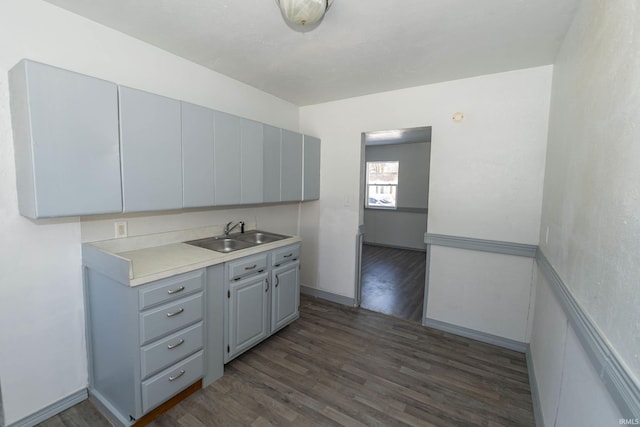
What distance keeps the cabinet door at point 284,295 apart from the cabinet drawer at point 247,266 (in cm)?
18

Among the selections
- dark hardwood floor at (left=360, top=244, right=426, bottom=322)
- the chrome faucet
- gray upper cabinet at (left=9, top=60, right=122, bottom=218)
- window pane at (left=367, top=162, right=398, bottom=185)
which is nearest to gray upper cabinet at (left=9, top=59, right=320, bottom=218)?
gray upper cabinet at (left=9, top=60, right=122, bottom=218)

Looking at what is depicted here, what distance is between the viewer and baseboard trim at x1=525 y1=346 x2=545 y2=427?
5.45ft

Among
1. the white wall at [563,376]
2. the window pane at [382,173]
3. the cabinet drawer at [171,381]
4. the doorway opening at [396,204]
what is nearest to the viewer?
the white wall at [563,376]

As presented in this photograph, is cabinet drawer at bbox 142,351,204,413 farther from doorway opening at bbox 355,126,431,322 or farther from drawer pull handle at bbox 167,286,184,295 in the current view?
doorway opening at bbox 355,126,431,322

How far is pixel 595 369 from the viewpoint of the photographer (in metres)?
0.97

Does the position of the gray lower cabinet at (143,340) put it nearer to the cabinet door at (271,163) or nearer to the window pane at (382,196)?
the cabinet door at (271,163)

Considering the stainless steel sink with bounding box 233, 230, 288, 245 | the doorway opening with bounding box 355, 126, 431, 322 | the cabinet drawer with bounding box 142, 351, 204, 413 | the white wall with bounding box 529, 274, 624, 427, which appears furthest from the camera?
the doorway opening with bounding box 355, 126, 431, 322

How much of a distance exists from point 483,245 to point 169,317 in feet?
8.94

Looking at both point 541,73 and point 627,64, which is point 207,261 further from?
point 541,73

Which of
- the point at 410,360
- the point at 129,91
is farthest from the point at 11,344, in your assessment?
the point at 410,360

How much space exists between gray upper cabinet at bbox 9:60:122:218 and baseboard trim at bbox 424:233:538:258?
281cm

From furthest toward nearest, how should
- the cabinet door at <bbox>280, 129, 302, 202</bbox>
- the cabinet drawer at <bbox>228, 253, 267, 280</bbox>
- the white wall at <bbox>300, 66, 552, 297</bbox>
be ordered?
the cabinet door at <bbox>280, 129, 302, 202</bbox>, the white wall at <bbox>300, 66, 552, 297</bbox>, the cabinet drawer at <bbox>228, 253, 267, 280</bbox>

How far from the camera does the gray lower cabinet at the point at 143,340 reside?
1575mm

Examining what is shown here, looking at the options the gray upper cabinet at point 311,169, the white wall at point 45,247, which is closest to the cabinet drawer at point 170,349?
the white wall at point 45,247
